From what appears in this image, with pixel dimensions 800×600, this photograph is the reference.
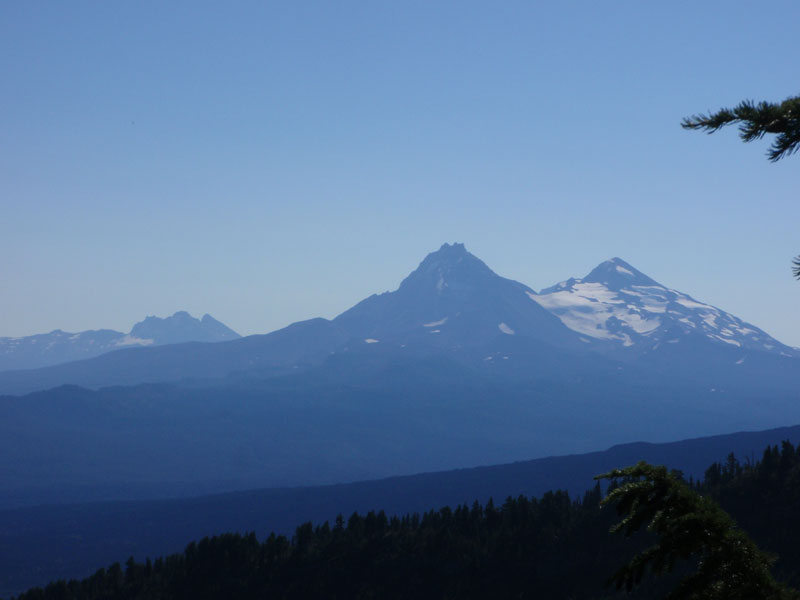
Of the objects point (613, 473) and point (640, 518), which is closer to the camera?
point (613, 473)

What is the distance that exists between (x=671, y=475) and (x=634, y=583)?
178cm

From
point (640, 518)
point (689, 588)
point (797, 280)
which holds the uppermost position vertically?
point (797, 280)

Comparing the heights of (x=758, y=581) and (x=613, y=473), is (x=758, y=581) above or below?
below

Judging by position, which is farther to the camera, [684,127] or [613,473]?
[684,127]

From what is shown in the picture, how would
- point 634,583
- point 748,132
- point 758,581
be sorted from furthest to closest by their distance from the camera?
1. point 748,132
2. point 634,583
3. point 758,581

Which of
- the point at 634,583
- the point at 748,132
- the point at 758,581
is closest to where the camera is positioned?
the point at 758,581

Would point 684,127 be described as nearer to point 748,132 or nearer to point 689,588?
point 748,132

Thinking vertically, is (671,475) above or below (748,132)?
below

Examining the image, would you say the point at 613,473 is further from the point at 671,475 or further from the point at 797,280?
the point at 797,280

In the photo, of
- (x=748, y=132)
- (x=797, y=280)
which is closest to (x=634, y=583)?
(x=797, y=280)

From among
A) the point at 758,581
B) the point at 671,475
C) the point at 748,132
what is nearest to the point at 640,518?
the point at 671,475

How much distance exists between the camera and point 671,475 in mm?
14023

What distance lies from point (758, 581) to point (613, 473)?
2.31m

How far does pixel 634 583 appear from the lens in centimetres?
1325
